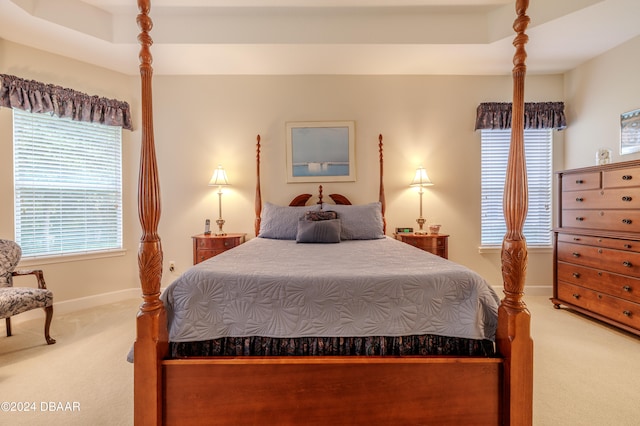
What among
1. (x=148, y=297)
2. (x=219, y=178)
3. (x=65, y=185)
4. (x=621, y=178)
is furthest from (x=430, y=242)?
(x=65, y=185)

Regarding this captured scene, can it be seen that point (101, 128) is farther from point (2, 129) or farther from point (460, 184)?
point (460, 184)

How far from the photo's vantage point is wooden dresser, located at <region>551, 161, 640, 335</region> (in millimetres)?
2379

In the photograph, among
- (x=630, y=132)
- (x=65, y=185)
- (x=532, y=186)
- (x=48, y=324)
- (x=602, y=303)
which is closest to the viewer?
(x=48, y=324)

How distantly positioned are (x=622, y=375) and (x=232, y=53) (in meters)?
4.22

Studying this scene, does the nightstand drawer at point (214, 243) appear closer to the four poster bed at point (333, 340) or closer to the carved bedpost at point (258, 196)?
the carved bedpost at point (258, 196)

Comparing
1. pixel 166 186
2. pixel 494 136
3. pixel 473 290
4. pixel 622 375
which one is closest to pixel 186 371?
pixel 473 290

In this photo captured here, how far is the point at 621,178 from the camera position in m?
2.45

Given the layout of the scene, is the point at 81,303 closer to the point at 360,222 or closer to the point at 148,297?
the point at 148,297

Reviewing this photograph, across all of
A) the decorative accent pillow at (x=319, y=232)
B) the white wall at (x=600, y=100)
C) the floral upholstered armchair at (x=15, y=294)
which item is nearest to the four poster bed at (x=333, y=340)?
the decorative accent pillow at (x=319, y=232)

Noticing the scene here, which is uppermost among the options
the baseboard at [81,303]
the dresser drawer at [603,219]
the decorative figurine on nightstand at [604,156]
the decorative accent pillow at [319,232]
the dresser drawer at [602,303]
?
the decorative figurine on nightstand at [604,156]

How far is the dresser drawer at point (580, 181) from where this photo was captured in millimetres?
2668

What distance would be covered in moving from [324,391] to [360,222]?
1931 mm

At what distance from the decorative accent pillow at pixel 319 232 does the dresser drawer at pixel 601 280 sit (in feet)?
7.89

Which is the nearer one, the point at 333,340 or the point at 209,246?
the point at 333,340
